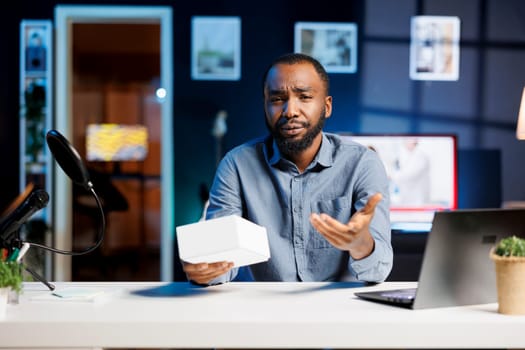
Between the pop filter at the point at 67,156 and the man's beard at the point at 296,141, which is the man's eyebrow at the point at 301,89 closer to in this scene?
the man's beard at the point at 296,141

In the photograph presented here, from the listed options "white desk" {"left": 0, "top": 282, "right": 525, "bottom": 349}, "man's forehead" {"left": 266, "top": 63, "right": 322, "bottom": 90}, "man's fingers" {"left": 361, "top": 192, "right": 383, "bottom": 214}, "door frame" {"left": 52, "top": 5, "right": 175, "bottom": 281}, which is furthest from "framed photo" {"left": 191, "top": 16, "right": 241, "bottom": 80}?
"white desk" {"left": 0, "top": 282, "right": 525, "bottom": 349}

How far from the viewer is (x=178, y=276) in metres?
5.13

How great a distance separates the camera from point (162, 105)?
507 cm

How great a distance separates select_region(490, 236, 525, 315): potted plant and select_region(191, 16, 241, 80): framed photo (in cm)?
389

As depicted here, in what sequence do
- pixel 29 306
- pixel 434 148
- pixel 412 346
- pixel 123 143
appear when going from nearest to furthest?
pixel 412 346
pixel 29 306
pixel 434 148
pixel 123 143

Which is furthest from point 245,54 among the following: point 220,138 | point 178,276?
point 178,276

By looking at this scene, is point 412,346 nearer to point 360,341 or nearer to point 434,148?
point 360,341

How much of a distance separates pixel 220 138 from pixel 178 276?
1102 millimetres

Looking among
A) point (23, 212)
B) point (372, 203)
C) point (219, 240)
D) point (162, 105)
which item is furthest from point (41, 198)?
point (162, 105)

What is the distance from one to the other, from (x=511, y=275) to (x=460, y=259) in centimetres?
10

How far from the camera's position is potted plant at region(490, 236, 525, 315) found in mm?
1291

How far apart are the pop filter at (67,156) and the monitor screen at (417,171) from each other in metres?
3.27

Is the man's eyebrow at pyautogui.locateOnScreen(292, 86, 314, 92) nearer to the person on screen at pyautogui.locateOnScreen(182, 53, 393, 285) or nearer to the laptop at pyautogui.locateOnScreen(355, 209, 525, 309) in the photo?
the person on screen at pyautogui.locateOnScreen(182, 53, 393, 285)

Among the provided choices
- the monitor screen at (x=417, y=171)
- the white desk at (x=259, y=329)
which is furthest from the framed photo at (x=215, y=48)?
the white desk at (x=259, y=329)
